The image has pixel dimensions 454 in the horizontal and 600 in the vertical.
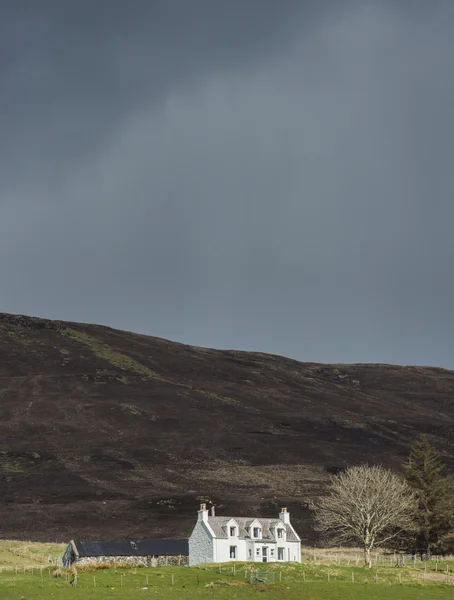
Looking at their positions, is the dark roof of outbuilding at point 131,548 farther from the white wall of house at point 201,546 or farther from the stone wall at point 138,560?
the white wall of house at point 201,546

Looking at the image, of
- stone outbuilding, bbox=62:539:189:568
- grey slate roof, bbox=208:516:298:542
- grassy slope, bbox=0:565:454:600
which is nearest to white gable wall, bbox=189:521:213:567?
grey slate roof, bbox=208:516:298:542

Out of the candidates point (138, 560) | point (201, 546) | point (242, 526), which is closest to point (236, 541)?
point (242, 526)

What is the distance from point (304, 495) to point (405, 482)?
239 feet

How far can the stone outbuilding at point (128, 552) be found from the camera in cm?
8622

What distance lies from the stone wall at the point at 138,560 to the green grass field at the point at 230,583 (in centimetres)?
419

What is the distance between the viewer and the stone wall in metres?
85.2

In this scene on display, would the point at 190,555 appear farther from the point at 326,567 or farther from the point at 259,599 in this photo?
the point at 259,599

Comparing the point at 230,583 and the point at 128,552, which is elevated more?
the point at 128,552

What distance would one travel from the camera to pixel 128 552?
293 ft

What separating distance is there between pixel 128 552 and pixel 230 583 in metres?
25.4

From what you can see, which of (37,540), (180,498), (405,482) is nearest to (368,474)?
(405,482)

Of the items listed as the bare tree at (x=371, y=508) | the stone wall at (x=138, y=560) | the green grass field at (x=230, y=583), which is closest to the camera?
the green grass field at (x=230, y=583)

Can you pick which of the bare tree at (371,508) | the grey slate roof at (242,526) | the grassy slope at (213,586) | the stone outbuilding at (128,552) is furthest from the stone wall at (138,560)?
the bare tree at (371,508)

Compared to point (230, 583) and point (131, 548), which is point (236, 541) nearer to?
point (131, 548)
